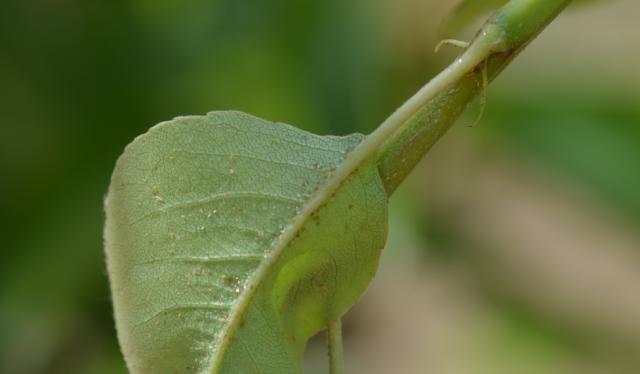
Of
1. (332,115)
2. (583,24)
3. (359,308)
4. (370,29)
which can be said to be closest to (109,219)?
(332,115)

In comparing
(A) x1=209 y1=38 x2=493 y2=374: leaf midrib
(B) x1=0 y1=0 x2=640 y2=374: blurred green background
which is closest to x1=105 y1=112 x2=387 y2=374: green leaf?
(A) x1=209 y1=38 x2=493 y2=374: leaf midrib

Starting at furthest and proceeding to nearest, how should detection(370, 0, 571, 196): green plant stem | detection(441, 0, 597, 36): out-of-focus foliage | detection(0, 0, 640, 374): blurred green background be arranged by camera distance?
detection(0, 0, 640, 374): blurred green background → detection(441, 0, 597, 36): out-of-focus foliage → detection(370, 0, 571, 196): green plant stem

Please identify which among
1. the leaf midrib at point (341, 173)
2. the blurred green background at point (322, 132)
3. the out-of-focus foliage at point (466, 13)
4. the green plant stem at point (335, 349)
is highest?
the blurred green background at point (322, 132)

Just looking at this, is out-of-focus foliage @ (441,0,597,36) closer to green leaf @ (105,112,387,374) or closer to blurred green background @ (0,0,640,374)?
green leaf @ (105,112,387,374)

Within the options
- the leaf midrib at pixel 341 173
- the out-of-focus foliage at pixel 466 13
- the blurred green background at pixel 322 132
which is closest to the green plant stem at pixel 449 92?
the leaf midrib at pixel 341 173

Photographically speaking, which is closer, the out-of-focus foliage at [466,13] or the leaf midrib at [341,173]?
the leaf midrib at [341,173]

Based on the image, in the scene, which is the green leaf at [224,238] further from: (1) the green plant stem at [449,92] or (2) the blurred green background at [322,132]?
(2) the blurred green background at [322,132]

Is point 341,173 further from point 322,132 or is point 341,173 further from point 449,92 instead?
point 322,132
